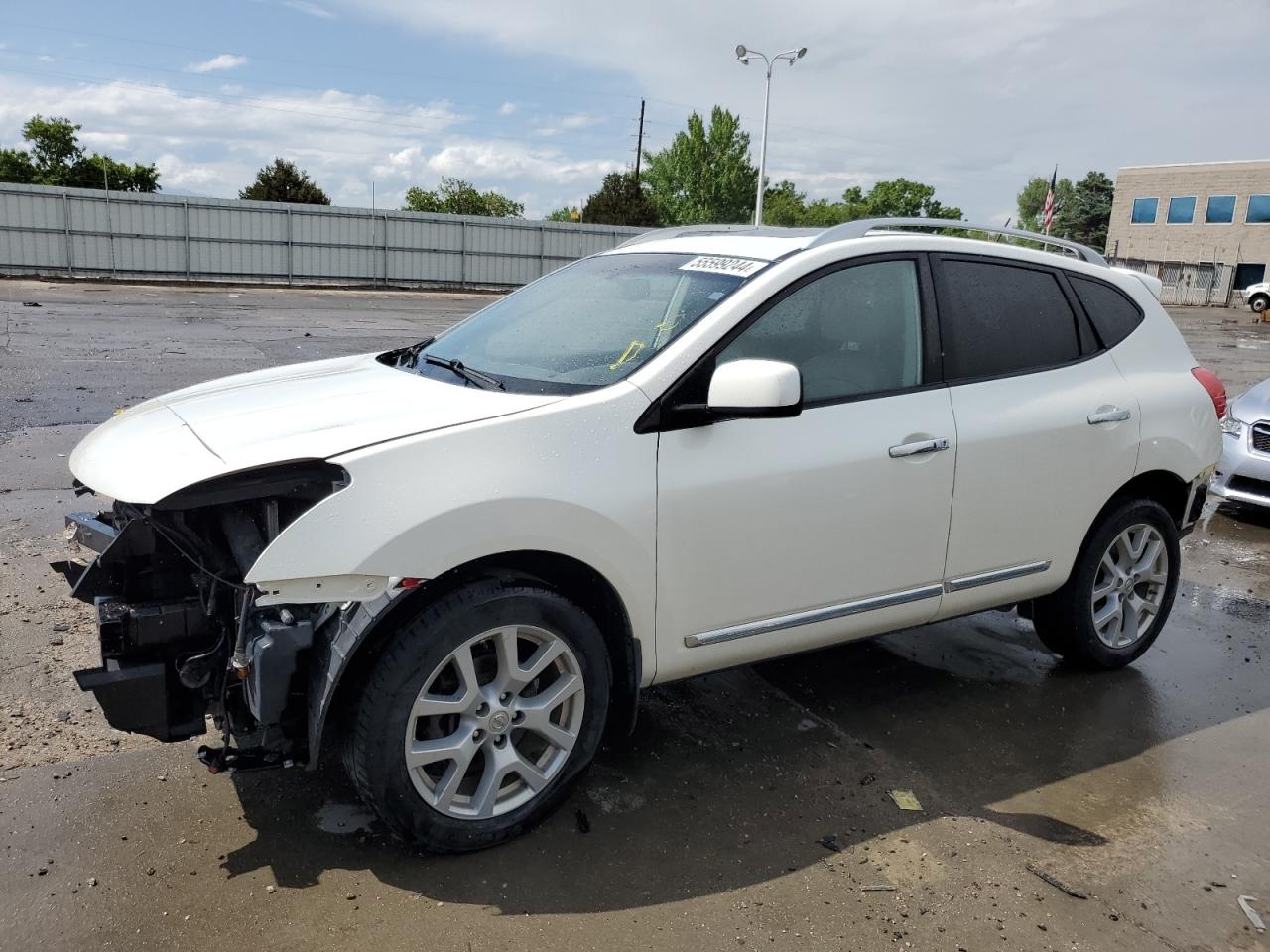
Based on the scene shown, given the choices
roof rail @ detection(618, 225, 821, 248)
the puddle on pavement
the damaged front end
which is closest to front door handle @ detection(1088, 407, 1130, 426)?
roof rail @ detection(618, 225, 821, 248)

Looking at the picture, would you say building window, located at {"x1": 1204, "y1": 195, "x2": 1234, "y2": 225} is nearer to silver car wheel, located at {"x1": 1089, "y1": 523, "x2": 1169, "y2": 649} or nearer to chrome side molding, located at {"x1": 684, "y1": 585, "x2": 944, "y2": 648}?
silver car wheel, located at {"x1": 1089, "y1": 523, "x2": 1169, "y2": 649}

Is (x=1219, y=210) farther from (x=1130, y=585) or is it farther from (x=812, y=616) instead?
(x=812, y=616)

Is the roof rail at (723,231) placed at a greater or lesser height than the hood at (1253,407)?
greater

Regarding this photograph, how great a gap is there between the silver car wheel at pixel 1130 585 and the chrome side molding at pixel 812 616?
113 centimetres

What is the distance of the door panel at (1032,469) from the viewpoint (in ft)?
12.7

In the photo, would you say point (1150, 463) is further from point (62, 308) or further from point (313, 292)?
point (313, 292)

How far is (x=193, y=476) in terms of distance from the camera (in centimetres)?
272

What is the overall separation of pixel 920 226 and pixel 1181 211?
230ft

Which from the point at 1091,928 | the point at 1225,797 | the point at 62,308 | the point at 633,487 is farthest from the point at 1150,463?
the point at 62,308

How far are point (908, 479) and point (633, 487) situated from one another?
3.75 ft

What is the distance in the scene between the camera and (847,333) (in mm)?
3678

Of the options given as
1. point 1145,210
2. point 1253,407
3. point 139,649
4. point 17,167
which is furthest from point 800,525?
point 1145,210

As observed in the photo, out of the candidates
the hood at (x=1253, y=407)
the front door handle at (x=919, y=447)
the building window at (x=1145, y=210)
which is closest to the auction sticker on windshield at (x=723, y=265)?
the front door handle at (x=919, y=447)

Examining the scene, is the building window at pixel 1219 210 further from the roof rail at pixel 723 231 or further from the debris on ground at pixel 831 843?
the debris on ground at pixel 831 843
